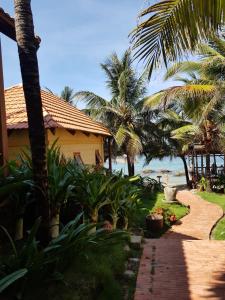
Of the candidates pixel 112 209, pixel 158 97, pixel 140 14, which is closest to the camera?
pixel 140 14

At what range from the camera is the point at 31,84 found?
431cm

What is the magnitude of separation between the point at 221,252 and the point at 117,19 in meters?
4.77

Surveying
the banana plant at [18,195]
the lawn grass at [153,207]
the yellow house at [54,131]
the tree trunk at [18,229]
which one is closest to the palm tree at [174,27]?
the banana plant at [18,195]

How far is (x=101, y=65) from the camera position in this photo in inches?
1004

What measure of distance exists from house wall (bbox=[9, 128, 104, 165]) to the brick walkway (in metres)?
2.94

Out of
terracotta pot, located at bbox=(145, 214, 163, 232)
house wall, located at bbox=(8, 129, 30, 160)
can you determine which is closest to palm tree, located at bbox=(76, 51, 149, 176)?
terracotta pot, located at bbox=(145, 214, 163, 232)

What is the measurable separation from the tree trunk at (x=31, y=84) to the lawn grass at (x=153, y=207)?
7.06 metres

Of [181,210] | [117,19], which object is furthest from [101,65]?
[117,19]

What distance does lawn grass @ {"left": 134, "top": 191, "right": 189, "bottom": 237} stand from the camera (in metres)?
12.3

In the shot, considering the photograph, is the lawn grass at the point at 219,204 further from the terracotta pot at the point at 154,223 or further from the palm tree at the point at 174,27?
the palm tree at the point at 174,27

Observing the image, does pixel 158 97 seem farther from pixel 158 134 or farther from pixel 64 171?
pixel 64 171

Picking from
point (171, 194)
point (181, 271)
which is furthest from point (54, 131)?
point (171, 194)

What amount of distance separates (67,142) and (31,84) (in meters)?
7.85

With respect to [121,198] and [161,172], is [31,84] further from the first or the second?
[161,172]
